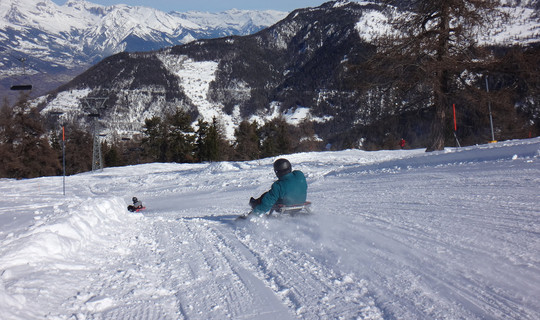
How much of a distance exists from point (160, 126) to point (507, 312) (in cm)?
5952

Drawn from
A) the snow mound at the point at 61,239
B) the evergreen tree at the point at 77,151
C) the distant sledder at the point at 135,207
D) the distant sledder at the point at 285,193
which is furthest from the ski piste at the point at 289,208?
the evergreen tree at the point at 77,151

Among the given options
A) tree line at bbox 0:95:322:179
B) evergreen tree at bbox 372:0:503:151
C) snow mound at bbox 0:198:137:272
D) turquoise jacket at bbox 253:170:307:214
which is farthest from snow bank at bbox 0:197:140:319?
tree line at bbox 0:95:322:179

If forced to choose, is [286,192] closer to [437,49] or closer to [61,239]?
[61,239]

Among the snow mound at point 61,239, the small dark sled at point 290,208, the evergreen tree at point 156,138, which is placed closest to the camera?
the snow mound at point 61,239

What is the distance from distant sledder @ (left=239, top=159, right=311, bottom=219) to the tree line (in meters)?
47.3

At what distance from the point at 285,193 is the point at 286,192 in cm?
2

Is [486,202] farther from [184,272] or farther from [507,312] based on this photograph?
[184,272]

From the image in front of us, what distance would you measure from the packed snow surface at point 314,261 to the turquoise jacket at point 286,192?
0.91 ft

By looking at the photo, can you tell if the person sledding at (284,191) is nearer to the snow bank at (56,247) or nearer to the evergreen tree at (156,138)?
the snow bank at (56,247)

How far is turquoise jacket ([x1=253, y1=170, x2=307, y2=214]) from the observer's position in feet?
21.9

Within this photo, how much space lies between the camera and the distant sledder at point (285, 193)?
6668 millimetres

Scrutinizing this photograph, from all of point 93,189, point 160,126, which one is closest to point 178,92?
point 160,126

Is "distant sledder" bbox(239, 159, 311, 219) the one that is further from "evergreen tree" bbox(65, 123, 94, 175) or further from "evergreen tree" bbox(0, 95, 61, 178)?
"evergreen tree" bbox(65, 123, 94, 175)

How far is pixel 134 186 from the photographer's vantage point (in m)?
21.4
